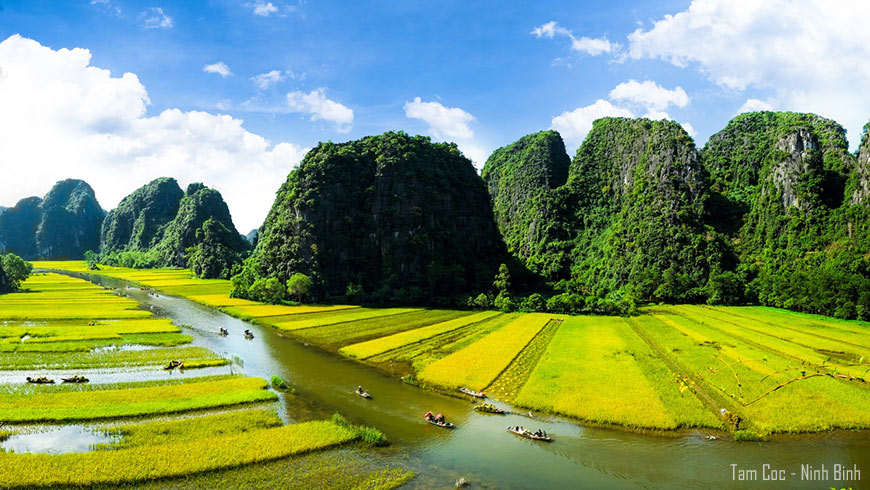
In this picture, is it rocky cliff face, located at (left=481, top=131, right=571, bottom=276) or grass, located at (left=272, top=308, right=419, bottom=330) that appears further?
rocky cliff face, located at (left=481, top=131, right=571, bottom=276)

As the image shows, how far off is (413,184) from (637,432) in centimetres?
8860

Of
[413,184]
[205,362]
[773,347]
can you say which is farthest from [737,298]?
[205,362]

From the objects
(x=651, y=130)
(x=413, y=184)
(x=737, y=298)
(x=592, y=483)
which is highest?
(x=651, y=130)

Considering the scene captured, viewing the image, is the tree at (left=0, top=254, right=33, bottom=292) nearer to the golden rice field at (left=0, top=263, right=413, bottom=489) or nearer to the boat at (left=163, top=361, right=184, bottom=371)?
the golden rice field at (left=0, top=263, right=413, bottom=489)

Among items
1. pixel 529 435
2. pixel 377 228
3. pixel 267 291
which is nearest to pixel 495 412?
pixel 529 435

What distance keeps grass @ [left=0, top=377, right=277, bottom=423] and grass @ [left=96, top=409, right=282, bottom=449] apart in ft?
6.88

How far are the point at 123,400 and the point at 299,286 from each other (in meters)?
56.9

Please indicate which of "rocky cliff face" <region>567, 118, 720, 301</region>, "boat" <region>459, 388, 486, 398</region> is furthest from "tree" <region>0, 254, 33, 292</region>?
"rocky cliff face" <region>567, 118, 720, 301</region>

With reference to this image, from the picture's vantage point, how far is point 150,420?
28.7 m

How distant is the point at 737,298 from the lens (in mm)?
92188

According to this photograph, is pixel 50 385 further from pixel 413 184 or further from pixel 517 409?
pixel 413 184

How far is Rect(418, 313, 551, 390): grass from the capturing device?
38.5 m

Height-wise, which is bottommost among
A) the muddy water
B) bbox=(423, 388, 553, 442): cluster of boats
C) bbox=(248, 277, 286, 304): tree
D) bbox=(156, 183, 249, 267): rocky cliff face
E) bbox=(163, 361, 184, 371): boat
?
the muddy water

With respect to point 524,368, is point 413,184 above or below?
above
